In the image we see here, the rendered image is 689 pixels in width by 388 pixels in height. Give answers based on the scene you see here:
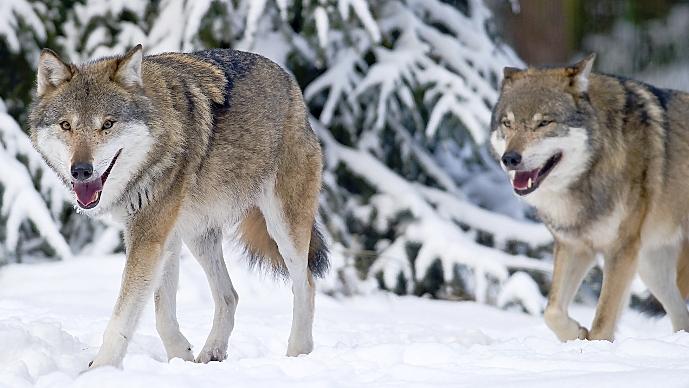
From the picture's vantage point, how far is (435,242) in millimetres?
7195

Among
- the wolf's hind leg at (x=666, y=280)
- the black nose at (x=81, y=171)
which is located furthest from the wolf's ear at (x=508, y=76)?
the black nose at (x=81, y=171)

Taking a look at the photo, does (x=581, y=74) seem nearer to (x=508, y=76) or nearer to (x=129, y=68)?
(x=508, y=76)

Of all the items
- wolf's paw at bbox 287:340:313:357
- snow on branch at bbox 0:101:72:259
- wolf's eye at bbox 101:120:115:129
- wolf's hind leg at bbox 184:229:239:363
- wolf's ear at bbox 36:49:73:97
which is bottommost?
snow on branch at bbox 0:101:72:259

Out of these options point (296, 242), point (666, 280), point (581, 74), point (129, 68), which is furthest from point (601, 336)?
point (129, 68)

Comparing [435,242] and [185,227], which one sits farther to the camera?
[435,242]

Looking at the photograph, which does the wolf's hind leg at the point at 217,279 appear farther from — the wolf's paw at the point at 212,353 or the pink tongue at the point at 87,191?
the pink tongue at the point at 87,191

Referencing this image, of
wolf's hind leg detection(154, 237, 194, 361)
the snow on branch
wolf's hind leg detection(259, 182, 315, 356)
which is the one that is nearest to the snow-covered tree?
the snow on branch

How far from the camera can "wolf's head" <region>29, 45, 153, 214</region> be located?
3.72 m

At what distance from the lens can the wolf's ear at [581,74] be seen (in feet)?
16.2

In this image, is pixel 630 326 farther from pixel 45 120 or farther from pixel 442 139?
pixel 45 120

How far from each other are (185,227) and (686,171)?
236 centimetres

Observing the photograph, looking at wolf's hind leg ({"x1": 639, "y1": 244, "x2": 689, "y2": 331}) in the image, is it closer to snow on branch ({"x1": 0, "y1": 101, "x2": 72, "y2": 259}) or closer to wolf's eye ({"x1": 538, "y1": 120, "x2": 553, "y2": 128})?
wolf's eye ({"x1": 538, "y1": 120, "x2": 553, "y2": 128})

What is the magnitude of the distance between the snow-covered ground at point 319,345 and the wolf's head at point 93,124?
2.03 feet

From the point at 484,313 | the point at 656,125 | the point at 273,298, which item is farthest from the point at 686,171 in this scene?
the point at 273,298
